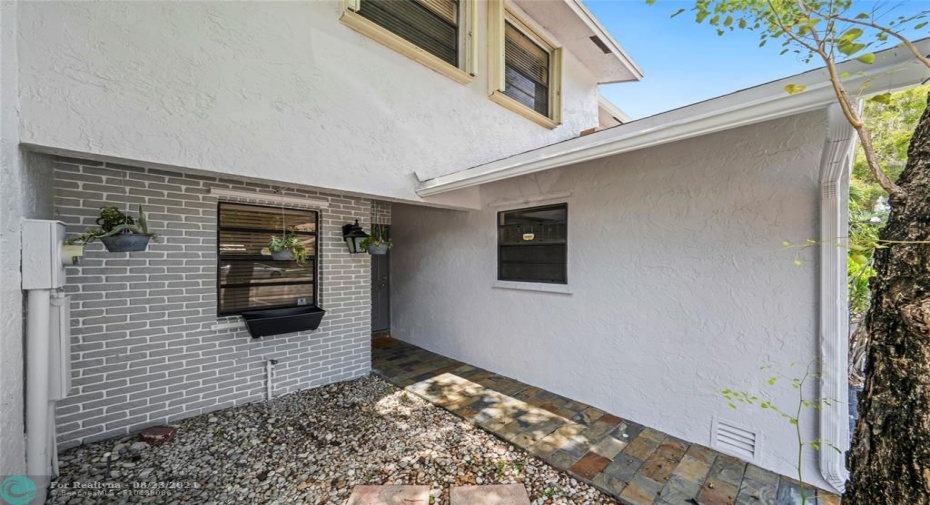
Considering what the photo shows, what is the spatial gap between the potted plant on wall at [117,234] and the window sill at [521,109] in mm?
4748

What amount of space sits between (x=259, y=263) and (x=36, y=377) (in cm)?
210

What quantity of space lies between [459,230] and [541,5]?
4089 millimetres

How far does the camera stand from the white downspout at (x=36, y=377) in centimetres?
240

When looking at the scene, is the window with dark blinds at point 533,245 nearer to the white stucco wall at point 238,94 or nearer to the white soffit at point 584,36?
the white stucco wall at point 238,94

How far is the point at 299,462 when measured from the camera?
3125 mm

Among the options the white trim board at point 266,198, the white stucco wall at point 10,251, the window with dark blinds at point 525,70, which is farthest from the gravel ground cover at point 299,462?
the window with dark blinds at point 525,70

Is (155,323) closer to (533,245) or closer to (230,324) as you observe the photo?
(230,324)

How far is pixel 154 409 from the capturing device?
11.8 feet

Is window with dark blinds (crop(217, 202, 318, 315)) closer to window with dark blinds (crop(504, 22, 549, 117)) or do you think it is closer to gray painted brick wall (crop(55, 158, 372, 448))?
gray painted brick wall (crop(55, 158, 372, 448))

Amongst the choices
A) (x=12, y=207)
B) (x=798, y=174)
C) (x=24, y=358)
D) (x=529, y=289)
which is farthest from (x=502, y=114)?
(x=24, y=358)

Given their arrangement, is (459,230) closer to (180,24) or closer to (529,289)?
(529,289)

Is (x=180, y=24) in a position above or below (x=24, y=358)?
above

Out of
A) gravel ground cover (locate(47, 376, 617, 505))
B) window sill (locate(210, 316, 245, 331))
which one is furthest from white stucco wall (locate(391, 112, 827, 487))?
window sill (locate(210, 316, 245, 331))

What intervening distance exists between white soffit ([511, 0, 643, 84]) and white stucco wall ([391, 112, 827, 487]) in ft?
10.8
